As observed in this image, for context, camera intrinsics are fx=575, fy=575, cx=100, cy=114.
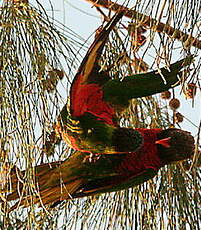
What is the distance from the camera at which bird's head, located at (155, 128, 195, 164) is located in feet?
3.05

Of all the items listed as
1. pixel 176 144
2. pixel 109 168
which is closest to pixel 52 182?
pixel 109 168

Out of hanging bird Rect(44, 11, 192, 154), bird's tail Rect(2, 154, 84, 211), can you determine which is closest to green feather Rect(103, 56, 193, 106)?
hanging bird Rect(44, 11, 192, 154)

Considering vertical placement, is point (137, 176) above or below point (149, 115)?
below

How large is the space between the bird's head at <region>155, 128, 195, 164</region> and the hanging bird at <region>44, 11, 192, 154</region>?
0.07 meters

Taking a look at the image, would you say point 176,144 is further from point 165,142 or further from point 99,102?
point 99,102

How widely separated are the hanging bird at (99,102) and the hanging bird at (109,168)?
59 mm

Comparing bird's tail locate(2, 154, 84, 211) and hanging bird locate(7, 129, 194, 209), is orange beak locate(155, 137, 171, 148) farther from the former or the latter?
bird's tail locate(2, 154, 84, 211)

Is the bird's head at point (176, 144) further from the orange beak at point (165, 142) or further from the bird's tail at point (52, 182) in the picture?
the bird's tail at point (52, 182)

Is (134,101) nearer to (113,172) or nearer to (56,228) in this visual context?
(113,172)

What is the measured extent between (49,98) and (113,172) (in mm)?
160

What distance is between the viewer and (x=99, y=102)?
90 centimetres

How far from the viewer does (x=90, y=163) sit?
93cm

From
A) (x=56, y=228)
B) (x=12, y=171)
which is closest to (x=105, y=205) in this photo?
(x=56, y=228)

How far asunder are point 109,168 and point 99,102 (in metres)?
0.11
